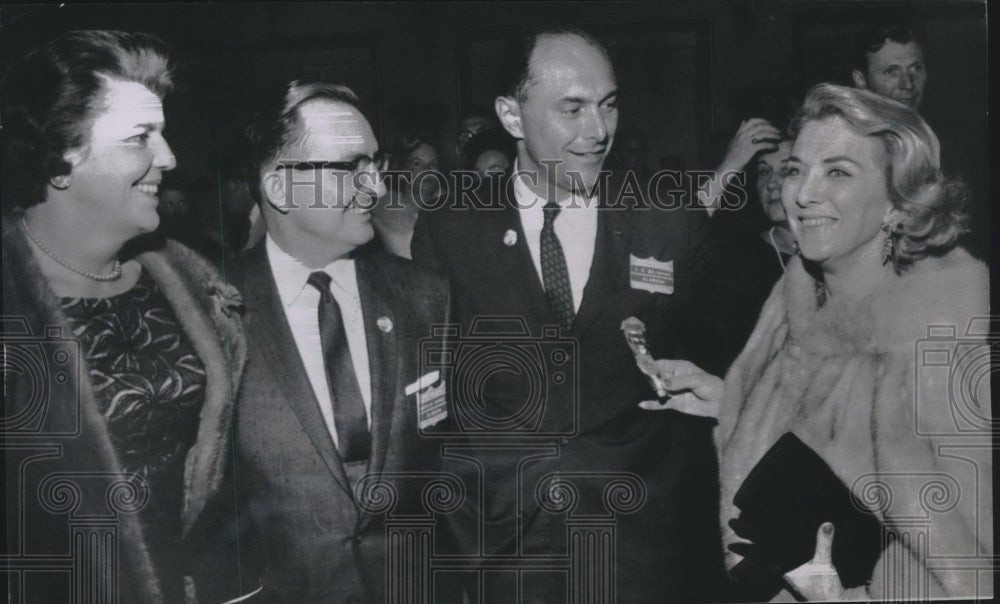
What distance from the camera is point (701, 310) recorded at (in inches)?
217

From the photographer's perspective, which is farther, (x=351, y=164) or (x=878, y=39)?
(x=878, y=39)

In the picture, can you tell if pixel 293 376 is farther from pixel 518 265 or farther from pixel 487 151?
pixel 487 151

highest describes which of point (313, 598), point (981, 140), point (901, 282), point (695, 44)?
→ point (695, 44)

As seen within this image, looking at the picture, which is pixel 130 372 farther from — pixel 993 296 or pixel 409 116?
pixel 993 296

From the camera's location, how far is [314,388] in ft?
17.8

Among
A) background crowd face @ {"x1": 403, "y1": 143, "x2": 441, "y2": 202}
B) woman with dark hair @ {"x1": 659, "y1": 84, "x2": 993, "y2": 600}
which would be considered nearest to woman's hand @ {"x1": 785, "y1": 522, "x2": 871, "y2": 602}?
woman with dark hair @ {"x1": 659, "y1": 84, "x2": 993, "y2": 600}

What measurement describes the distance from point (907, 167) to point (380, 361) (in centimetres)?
240

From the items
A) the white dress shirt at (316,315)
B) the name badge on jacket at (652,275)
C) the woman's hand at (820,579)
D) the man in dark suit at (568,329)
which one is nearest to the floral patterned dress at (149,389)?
the white dress shirt at (316,315)

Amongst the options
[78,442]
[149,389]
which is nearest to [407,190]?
[149,389]

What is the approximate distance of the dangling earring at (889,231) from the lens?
218 inches

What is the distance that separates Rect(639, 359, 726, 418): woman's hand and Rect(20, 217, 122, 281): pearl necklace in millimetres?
2287

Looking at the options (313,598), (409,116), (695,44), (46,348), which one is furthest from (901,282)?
(46,348)

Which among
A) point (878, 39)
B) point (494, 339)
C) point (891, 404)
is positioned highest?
point (878, 39)

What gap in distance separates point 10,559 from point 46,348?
0.92 meters
